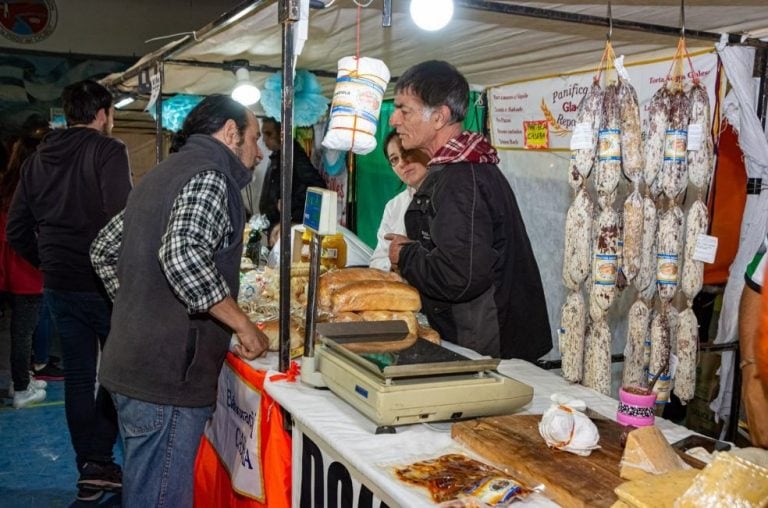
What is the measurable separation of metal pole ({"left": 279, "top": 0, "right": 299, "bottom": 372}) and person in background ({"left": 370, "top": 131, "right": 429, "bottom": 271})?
1.35 m

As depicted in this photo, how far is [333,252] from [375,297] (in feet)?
3.23

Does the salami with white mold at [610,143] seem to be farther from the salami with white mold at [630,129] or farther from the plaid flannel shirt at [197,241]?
the plaid flannel shirt at [197,241]

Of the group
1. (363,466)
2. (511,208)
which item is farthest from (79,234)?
(363,466)

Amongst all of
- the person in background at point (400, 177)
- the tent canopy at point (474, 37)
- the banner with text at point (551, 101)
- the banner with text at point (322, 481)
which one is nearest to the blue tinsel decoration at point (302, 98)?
the tent canopy at point (474, 37)

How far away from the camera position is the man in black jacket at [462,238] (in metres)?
2.42

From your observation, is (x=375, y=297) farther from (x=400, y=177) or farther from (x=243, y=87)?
(x=243, y=87)

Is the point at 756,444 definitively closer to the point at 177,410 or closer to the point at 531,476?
the point at 531,476

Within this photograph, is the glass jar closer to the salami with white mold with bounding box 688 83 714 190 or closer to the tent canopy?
the tent canopy

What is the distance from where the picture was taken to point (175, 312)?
2.27 m

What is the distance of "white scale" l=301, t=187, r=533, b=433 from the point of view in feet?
5.59

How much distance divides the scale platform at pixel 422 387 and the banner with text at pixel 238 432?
2.04 ft

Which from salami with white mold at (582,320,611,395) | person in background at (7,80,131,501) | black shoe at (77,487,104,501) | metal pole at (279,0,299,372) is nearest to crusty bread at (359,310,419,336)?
metal pole at (279,0,299,372)

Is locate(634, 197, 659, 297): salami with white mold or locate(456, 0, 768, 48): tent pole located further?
locate(634, 197, 659, 297): salami with white mold

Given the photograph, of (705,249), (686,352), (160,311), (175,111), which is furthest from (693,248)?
(175,111)
